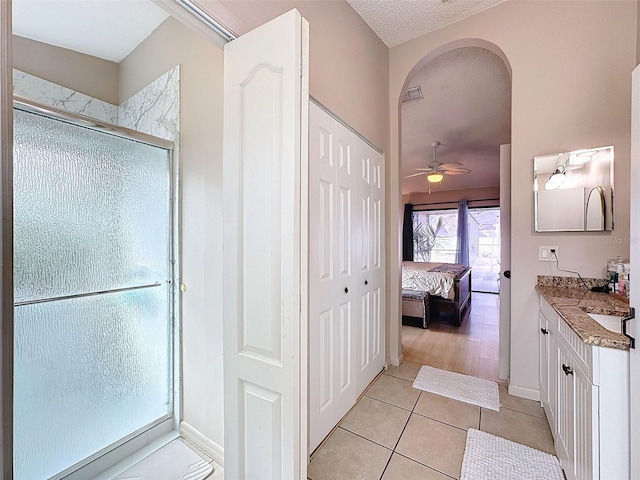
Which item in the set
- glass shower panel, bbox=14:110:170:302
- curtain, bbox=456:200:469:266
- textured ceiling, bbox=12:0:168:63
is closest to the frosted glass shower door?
glass shower panel, bbox=14:110:170:302

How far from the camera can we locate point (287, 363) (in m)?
1.00

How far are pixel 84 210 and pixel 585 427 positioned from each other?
103 inches

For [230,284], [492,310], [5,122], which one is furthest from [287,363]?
[492,310]

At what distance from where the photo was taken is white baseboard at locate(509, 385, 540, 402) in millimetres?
2062

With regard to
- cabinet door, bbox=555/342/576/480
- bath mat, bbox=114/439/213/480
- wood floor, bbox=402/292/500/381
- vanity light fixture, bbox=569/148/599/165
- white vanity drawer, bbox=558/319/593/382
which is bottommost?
bath mat, bbox=114/439/213/480

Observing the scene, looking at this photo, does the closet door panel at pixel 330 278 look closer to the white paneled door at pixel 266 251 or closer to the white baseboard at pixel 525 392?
the white paneled door at pixel 266 251

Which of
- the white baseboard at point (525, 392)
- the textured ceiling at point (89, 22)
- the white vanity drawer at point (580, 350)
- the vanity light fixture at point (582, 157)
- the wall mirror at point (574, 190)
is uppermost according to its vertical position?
the textured ceiling at point (89, 22)

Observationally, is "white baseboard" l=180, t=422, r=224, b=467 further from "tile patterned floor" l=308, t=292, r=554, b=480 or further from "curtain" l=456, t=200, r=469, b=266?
"curtain" l=456, t=200, r=469, b=266

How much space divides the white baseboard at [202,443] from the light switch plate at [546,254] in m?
2.57

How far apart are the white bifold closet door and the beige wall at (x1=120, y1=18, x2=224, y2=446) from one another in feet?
1.78

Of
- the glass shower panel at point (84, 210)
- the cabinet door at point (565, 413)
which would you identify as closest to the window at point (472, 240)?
the cabinet door at point (565, 413)

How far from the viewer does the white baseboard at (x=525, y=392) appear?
6.77 feet

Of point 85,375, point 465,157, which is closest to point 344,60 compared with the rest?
point 85,375

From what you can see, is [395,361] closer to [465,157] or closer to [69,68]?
[69,68]
